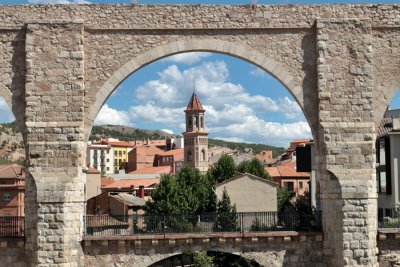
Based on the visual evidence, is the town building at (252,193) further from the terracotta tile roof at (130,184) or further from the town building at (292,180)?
the terracotta tile roof at (130,184)

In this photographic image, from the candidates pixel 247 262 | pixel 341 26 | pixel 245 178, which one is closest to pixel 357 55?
pixel 341 26

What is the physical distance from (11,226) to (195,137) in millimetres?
65525

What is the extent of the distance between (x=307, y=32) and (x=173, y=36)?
360cm

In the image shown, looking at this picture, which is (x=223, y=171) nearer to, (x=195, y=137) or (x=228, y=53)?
→ (x=228, y=53)

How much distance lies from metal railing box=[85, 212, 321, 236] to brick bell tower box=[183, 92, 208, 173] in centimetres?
6183

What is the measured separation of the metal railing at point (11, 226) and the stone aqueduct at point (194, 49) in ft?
3.39

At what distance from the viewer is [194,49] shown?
15.6 m

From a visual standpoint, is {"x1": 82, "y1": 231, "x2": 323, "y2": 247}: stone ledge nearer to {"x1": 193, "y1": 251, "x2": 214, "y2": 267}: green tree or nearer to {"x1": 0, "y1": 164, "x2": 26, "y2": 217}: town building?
{"x1": 193, "y1": 251, "x2": 214, "y2": 267}: green tree

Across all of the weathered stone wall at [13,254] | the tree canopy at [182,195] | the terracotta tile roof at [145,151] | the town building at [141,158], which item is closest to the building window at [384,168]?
the tree canopy at [182,195]

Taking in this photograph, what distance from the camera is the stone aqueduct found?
1479 centimetres

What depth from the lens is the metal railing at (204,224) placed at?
1574cm

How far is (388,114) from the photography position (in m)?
35.0

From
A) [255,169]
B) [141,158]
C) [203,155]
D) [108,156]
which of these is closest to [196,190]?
[255,169]

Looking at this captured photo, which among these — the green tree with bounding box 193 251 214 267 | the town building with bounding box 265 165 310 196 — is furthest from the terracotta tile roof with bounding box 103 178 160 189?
the green tree with bounding box 193 251 214 267
